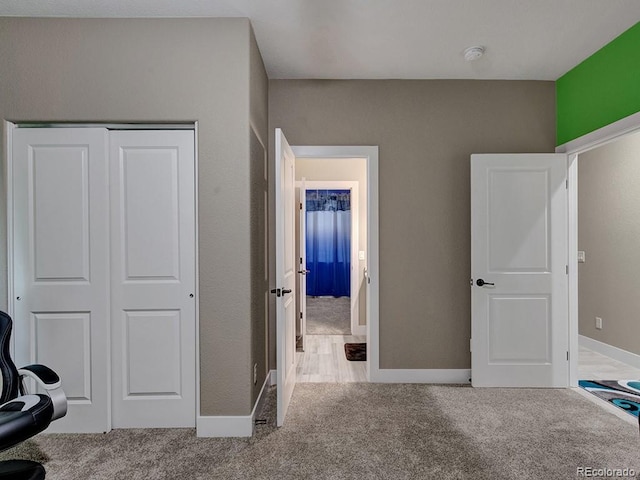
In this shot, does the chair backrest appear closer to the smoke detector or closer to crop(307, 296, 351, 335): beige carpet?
the smoke detector

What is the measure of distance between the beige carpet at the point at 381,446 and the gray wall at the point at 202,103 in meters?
0.34

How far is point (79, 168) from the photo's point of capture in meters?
2.35

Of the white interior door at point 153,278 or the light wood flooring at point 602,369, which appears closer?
the white interior door at point 153,278

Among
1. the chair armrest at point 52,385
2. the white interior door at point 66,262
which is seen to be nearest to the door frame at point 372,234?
the white interior door at point 66,262

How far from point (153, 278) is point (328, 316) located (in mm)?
4133

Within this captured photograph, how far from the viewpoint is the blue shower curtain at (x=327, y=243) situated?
316 inches

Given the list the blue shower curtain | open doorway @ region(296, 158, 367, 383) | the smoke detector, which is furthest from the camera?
the blue shower curtain

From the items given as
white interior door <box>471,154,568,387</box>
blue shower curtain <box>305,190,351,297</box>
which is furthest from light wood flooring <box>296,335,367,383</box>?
blue shower curtain <box>305,190,351,297</box>

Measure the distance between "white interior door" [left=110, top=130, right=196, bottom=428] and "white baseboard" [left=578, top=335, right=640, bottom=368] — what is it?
4140mm

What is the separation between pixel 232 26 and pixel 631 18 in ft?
8.54

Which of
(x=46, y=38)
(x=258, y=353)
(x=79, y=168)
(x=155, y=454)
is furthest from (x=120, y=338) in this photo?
(x=46, y=38)

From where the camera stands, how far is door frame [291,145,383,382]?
10.5ft

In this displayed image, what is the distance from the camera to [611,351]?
12.6 ft

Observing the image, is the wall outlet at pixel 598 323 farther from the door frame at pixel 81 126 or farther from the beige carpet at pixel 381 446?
the door frame at pixel 81 126
